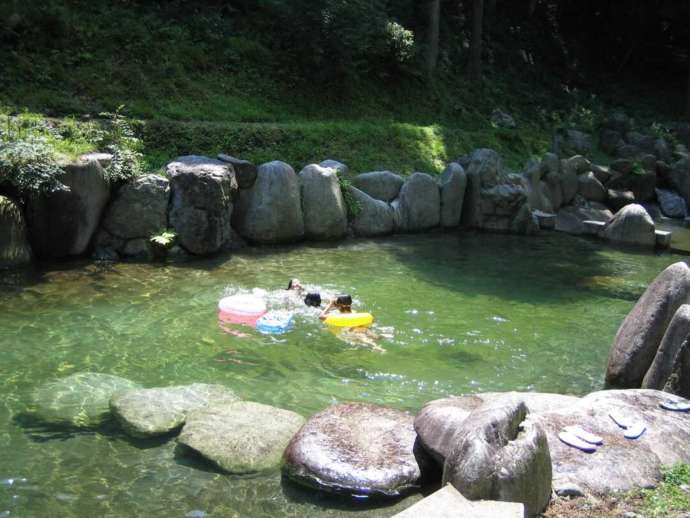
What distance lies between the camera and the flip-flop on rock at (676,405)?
5.90 metres

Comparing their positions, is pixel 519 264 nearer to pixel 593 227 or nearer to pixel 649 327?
pixel 593 227

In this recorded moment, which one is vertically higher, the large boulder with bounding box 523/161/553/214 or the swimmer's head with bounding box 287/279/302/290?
the large boulder with bounding box 523/161/553/214

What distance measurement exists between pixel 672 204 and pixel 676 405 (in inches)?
617

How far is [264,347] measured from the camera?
26.3 ft

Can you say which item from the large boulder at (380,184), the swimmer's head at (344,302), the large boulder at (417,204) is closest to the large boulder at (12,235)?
the swimmer's head at (344,302)

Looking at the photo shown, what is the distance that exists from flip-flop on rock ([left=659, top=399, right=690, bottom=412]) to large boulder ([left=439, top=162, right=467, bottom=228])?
31.0 ft

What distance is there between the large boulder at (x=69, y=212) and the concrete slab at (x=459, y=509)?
7685 millimetres

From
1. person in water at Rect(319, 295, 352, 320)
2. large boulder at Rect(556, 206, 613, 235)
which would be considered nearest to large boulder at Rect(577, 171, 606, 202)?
large boulder at Rect(556, 206, 613, 235)

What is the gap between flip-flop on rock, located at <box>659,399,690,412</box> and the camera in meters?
5.90

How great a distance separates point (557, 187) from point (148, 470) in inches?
584

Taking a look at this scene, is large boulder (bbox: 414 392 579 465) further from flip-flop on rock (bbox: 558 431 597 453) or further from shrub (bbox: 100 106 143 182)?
shrub (bbox: 100 106 143 182)

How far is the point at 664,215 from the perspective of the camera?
1975 centimetres

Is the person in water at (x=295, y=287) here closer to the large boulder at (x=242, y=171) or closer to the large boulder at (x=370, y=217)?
the large boulder at (x=242, y=171)

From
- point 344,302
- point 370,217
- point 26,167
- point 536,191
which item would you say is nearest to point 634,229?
point 536,191
